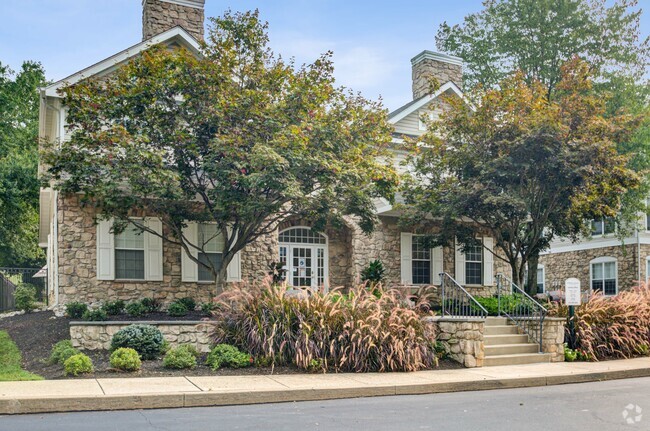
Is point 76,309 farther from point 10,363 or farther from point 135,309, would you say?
point 10,363

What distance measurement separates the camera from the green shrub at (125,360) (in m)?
10.5

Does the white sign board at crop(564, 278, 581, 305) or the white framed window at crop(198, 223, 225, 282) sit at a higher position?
the white framed window at crop(198, 223, 225, 282)

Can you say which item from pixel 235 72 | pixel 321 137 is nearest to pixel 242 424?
pixel 321 137

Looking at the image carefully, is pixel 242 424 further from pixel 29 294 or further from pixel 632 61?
pixel 632 61

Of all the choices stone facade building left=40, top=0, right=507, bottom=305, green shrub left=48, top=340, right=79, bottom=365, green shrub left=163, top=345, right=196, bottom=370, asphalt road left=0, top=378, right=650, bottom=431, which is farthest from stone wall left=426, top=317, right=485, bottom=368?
green shrub left=48, top=340, right=79, bottom=365

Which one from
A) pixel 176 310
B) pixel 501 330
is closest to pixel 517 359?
pixel 501 330

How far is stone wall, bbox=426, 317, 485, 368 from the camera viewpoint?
40.6 ft

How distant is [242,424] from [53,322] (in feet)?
32.1

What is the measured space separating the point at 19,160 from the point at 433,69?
58.3ft

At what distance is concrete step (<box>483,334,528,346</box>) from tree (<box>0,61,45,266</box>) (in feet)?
62.6

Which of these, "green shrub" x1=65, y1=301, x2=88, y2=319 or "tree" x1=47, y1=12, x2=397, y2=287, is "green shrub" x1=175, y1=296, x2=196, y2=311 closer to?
"tree" x1=47, y1=12, x2=397, y2=287

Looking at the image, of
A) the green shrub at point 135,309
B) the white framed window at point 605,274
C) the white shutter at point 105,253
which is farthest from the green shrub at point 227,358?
the white framed window at point 605,274

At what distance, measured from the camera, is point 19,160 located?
28156 mm

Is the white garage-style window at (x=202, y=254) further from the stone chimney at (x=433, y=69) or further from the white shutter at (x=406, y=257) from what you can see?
the stone chimney at (x=433, y=69)
